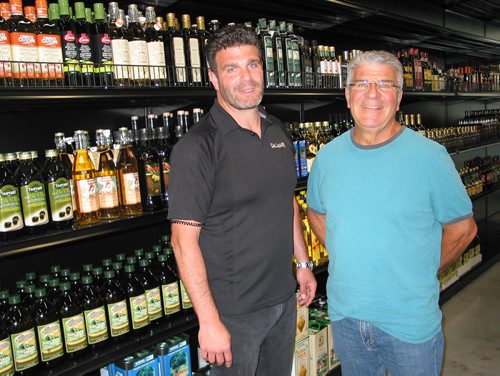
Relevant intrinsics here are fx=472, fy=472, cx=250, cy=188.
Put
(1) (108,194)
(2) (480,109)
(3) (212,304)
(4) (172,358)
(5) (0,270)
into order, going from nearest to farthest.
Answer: (3) (212,304) < (1) (108,194) < (5) (0,270) < (4) (172,358) < (2) (480,109)

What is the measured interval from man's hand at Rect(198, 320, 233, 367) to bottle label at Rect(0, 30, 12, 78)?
1.04 meters

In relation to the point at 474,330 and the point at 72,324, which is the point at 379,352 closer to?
the point at 72,324

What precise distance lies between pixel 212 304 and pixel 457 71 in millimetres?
4197

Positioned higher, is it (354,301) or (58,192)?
(58,192)

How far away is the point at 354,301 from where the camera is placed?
1.59 m

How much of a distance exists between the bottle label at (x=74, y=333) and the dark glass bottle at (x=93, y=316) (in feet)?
0.09

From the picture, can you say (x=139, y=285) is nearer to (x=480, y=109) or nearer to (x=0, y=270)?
(x=0, y=270)

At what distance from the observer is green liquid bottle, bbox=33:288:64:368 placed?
5.57ft

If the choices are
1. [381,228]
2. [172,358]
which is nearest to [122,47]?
[381,228]

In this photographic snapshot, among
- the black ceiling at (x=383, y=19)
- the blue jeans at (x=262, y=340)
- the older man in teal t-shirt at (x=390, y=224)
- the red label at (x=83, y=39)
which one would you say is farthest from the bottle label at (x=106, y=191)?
the black ceiling at (x=383, y=19)

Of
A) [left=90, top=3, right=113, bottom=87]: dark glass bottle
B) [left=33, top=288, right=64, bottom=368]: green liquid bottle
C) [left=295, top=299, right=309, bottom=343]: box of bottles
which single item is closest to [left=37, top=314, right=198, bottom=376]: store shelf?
[left=33, top=288, right=64, bottom=368]: green liquid bottle

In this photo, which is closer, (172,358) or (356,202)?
(356,202)

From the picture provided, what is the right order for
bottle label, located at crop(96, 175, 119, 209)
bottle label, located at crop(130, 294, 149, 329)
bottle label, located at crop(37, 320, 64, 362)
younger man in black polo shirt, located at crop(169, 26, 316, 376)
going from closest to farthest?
younger man in black polo shirt, located at crop(169, 26, 316, 376) → bottle label, located at crop(37, 320, 64, 362) → bottle label, located at crop(96, 175, 119, 209) → bottle label, located at crop(130, 294, 149, 329)

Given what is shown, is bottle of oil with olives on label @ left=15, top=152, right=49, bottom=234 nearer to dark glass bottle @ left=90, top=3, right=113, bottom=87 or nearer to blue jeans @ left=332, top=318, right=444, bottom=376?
dark glass bottle @ left=90, top=3, right=113, bottom=87
